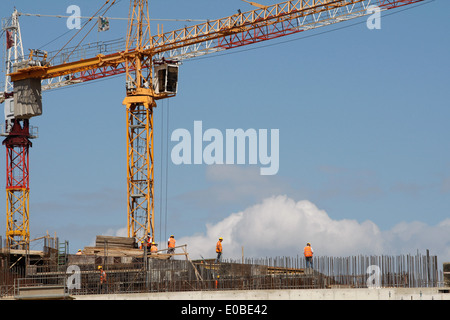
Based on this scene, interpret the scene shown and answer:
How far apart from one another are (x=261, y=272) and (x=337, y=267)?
591 centimetres

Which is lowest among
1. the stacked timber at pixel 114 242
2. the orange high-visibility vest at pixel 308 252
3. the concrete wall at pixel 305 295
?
the concrete wall at pixel 305 295

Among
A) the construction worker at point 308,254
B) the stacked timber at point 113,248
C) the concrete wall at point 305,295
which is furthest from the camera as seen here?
the stacked timber at point 113,248

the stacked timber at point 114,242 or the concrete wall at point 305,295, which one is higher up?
the stacked timber at point 114,242

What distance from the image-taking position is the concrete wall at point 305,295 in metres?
45.3

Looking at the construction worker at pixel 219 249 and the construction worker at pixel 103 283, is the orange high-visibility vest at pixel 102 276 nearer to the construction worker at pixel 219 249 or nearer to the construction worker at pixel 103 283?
the construction worker at pixel 103 283

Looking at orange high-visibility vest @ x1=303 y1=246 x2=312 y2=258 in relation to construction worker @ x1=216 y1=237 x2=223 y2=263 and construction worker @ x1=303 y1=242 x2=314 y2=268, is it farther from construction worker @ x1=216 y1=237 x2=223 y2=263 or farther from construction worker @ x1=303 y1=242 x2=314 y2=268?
construction worker @ x1=216 y1=237 x2=223 y2=263

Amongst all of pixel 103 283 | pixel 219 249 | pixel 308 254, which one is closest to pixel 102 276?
pixel 103 283

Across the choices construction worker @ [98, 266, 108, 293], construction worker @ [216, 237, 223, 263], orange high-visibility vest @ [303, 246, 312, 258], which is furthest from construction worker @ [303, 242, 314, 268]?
construction worker @ [98, 266, 108, 293]

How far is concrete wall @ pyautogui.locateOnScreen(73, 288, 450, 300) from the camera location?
45.3 meters

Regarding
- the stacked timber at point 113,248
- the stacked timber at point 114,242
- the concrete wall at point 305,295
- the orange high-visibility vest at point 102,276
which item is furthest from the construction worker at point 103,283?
the stacked timber at point 114,242

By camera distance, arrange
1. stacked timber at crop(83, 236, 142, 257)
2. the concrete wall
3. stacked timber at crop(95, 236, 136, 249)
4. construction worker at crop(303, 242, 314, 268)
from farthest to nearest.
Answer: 1. stacked timber at crop(95, 236, 136, 249)
2. stacked timber at crop(83, 236, 142, 257)
3. construction worker at crop(303, 242, 314, 268)
4. the concrete wall

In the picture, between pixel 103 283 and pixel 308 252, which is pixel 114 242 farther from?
pixel 308 252

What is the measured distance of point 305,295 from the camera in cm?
4772
